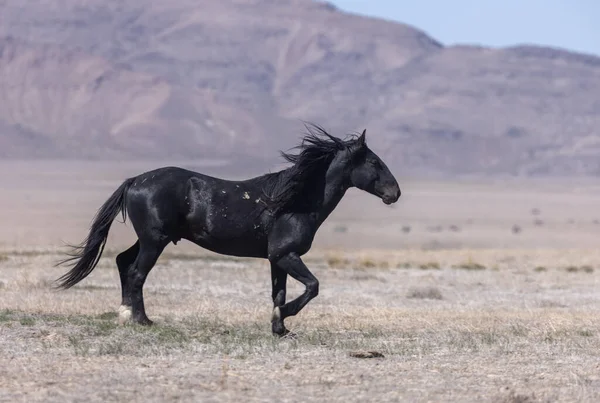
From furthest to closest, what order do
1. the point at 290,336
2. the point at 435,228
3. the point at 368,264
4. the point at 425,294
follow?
the point at 435,228 < the point at 368,264 < the point at 425,294 < the point at 290,336

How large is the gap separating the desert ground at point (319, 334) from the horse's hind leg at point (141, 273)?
13.4 inches

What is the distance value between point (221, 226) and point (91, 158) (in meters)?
136

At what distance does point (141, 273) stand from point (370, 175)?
267 cm

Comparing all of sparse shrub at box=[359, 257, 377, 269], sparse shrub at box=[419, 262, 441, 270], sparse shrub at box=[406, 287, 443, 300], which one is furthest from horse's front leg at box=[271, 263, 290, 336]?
sparse shrub at box=[419, 262, 441, 270]

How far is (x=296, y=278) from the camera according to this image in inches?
499

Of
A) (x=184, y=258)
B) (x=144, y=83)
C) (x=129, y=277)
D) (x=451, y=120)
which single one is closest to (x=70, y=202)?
(x=184, y=258)

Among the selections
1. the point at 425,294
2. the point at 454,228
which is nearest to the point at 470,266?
the point at 425,294

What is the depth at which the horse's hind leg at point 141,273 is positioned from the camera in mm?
13211

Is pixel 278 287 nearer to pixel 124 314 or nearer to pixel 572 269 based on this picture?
pixel 124 314

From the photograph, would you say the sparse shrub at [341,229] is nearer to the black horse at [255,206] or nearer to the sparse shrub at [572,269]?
the sparse shrub at [572,269]

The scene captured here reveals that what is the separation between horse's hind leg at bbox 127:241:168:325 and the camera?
520 inches

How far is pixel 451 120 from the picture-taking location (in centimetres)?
Answer: 19475

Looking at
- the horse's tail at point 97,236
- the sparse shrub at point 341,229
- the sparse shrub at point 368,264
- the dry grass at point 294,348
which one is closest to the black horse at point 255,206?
the horse's tail at point 97,236

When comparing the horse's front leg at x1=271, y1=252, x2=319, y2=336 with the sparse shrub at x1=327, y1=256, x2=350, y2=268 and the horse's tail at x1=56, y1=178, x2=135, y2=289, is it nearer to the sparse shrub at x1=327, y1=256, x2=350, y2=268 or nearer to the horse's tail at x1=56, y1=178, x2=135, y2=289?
the horse's tail at x1=56, y1=178, x2=135, y2=289
